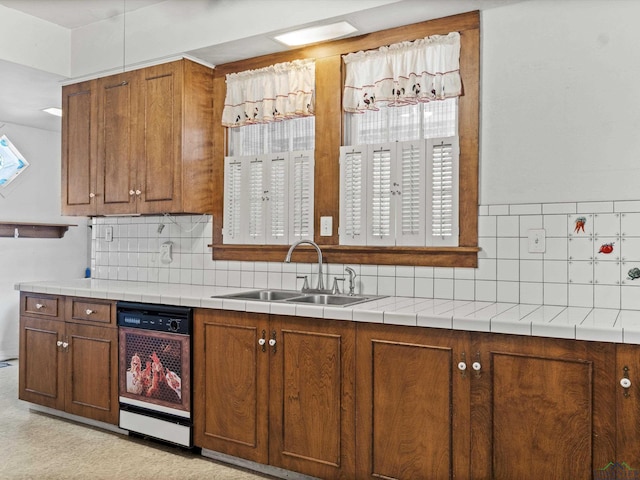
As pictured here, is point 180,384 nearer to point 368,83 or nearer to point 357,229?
point 357,229

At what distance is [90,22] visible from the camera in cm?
395

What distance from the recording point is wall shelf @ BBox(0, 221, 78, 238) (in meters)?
5.32

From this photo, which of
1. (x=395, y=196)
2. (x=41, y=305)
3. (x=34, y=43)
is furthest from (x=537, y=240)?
(x=34, y=43)

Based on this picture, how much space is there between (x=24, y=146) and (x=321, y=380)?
4648mm

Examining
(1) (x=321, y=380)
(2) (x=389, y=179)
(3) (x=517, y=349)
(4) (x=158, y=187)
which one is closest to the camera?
(3) (x=517, y=349)

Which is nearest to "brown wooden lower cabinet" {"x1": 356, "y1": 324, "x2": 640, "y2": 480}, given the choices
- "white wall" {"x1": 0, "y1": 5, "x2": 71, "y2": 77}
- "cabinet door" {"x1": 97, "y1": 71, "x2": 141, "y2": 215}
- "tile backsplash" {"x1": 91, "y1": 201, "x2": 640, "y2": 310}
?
"tile backsplash" {"x1": 91, "y1": 201, "x2": 640, "y2": 310}

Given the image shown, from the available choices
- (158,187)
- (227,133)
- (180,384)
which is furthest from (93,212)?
(180,384)

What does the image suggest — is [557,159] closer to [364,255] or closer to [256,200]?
[364,255]

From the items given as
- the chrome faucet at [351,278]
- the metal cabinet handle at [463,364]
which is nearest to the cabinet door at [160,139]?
the chrome faucet at [351,278]

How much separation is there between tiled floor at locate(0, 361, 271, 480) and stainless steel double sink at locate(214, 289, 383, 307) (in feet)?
3.01

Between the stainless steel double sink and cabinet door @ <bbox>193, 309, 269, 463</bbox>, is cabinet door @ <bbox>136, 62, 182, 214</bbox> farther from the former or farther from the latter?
cabinet door @ <bbox>193, 309, 269, 463</bbox>

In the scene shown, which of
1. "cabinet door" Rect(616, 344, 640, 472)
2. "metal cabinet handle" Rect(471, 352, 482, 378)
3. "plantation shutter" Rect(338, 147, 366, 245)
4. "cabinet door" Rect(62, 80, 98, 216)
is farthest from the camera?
"cabinet door" Rect(62, 80, 98, 216)

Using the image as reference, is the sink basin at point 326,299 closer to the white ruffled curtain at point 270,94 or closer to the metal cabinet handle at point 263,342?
the metal cabinet handle at point 263,342

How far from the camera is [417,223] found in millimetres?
2949
